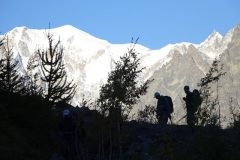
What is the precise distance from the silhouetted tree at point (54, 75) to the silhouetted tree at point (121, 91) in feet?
43.0

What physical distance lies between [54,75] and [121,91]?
15.2 m

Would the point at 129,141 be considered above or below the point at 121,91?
below

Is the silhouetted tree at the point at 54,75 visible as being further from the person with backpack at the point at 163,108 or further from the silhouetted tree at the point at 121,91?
the silhouetted tree at the point at 121,91

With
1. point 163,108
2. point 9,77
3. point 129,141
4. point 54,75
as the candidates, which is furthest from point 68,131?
point 54,75

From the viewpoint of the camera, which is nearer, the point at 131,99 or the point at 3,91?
the point at 131,99

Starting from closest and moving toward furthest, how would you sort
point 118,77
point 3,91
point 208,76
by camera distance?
point 118,77, point 208,76, point 3,91

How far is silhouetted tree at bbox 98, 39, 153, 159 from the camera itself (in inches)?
556

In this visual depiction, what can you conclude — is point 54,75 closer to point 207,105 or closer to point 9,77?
point 9,77

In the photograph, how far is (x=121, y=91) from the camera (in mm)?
14273

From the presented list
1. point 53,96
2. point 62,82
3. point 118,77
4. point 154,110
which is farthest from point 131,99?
point 62,82

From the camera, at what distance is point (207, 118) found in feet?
49.4

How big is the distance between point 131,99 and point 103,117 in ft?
3.76

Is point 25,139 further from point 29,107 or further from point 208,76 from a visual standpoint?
point 208,76

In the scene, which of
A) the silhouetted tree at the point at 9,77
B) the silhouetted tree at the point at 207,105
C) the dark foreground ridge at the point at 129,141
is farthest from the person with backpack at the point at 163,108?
the silhouetted tree at the point at 9,77
